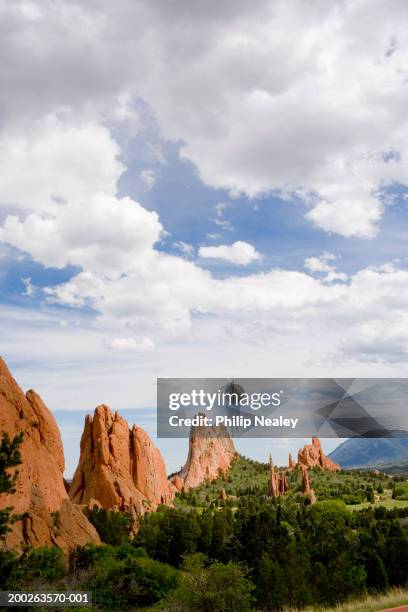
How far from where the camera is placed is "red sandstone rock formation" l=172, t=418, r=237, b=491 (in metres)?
120

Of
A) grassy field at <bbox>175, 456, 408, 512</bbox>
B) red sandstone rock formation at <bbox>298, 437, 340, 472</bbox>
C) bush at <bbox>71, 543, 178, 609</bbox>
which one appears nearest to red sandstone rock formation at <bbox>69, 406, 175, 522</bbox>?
grassy field at <bbox>175, 456, 408, 512</bbox>

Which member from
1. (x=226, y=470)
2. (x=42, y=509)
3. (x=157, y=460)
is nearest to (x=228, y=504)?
(x=157, y=460)

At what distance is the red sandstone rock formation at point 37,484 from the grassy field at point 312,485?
4436 cm

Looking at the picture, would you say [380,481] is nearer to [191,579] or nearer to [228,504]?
[228,504]

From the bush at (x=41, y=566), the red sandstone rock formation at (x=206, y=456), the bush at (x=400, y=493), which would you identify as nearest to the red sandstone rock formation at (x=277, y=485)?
the bush at (x=400, y=493)

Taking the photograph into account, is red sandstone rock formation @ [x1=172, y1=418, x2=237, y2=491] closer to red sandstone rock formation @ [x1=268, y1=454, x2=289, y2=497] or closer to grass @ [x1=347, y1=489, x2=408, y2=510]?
red sandstone rock formation @ [x1=268, y1=454, x2=289, y2=497]

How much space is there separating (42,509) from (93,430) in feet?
109

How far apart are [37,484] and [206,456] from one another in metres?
83.4

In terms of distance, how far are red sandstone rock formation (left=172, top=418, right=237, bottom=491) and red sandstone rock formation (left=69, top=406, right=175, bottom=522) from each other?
3544cm

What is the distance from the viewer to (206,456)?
409ft

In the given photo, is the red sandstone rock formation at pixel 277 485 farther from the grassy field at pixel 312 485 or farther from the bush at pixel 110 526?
the bush at pixel 110 526

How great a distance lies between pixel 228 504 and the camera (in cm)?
8650

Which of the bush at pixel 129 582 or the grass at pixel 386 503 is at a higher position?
the bush at pixel 129 582

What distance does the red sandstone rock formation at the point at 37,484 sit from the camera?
4131 cm
